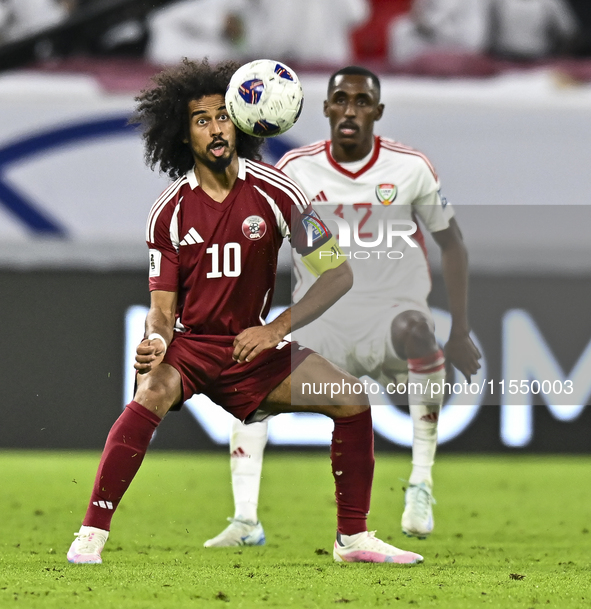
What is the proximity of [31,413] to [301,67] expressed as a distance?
3598 millimetres

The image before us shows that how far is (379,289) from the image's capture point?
18.4 feet

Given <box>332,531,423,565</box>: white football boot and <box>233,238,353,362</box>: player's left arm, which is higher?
<box>233,238,353,362</box>: player's left arm

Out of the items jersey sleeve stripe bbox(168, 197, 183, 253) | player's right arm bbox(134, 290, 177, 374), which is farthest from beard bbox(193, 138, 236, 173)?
player's right arm bbox(134, 290, 177, 374)

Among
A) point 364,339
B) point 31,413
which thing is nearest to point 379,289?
point 364,339

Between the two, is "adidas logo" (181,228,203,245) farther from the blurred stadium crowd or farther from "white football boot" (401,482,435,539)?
the blurred stadium crowd

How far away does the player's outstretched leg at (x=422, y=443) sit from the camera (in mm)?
4949

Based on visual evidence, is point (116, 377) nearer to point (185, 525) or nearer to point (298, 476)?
point (298, 476)

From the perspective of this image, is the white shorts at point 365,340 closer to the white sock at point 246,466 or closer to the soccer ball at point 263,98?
the white sock at point 246,466

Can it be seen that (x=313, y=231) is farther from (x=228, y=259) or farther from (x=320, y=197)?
(x=320, y=197)

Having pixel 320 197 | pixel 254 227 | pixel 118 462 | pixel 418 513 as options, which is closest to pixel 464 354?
pixel 418 513

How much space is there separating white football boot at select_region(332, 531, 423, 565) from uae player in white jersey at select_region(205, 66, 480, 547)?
43.5 inches

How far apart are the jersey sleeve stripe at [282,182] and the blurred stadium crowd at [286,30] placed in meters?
5.19

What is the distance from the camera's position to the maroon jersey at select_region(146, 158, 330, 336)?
422 cm

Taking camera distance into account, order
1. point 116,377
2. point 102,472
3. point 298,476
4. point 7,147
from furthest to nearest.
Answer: point 7,147, point 116,377, point 298,476, point 102,472
